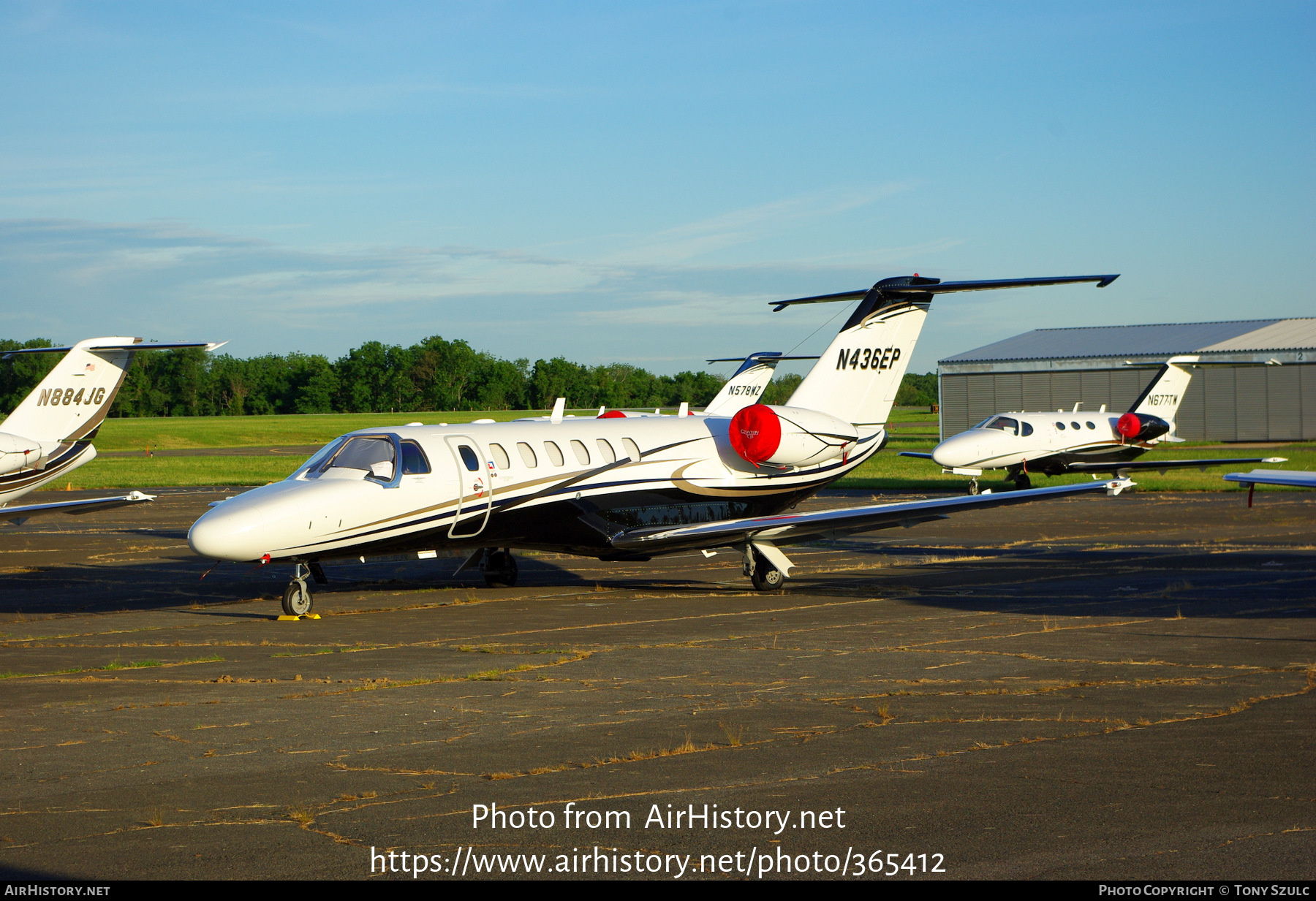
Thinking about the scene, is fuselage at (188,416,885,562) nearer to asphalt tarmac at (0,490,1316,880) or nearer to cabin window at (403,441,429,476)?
cabin window at (403,441,429,476)

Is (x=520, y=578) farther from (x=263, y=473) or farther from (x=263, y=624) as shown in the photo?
(x=263, y=473)

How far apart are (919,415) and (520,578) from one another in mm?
131230

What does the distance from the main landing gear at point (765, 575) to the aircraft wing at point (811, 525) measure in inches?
13.8

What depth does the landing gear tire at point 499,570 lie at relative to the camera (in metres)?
18.5

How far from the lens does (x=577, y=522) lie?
1697 centimetres

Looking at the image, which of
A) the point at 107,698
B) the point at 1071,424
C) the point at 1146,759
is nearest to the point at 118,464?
the point at 1071,424

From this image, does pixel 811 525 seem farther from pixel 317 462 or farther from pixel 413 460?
pixel 317 462

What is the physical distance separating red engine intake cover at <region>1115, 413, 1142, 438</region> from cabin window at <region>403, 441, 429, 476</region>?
85.7ft

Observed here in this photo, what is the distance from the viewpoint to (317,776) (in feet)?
24.6

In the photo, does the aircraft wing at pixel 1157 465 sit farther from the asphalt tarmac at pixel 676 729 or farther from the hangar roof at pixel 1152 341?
the hangar roof at pixel 1152 341

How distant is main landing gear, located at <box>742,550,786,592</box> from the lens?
56.3 feet

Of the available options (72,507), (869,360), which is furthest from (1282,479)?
(72,507)

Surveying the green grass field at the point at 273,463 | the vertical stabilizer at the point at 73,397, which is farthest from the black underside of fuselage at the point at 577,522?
the green grass field at the point at 273,463

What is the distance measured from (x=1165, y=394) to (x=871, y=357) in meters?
20.8
